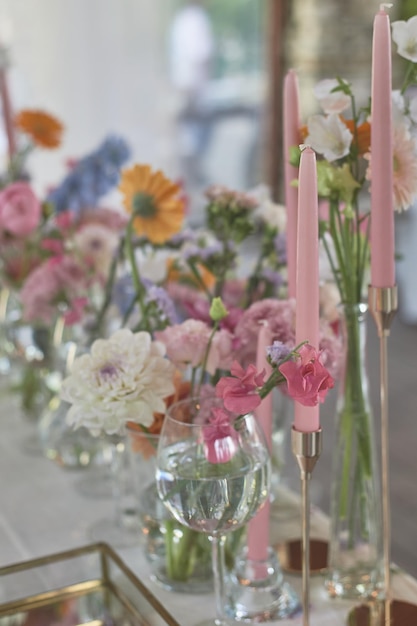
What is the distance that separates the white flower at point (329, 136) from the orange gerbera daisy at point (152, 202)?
27 cm

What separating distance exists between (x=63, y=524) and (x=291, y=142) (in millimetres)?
573

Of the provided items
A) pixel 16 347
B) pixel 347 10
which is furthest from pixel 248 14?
pixel 16 347

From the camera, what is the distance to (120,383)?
2.71 feet

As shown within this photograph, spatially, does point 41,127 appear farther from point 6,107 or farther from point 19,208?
point 6,107

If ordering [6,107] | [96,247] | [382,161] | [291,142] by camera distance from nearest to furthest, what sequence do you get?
1. [382,161]
2. [291,142]
3. [96,247]
4. [6,107]

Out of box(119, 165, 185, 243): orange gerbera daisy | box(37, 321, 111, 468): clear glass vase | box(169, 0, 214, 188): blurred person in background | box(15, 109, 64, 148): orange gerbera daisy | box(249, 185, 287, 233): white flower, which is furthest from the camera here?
box(169, 0, 214, 188): blurred person in background

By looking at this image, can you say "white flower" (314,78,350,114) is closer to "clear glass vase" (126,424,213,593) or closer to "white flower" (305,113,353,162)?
"white flower" (305,113,353,162)

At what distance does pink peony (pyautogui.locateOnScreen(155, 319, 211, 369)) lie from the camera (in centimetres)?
86

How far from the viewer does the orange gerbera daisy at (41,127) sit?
153cm

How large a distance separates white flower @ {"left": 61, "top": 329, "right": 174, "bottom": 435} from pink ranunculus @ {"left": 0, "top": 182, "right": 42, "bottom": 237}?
0.67 m

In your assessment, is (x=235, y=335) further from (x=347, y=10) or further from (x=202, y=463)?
(x=347, y=10)

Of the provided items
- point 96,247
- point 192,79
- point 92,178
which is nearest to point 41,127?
point 92,178

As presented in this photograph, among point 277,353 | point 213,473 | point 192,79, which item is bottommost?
point 213,473

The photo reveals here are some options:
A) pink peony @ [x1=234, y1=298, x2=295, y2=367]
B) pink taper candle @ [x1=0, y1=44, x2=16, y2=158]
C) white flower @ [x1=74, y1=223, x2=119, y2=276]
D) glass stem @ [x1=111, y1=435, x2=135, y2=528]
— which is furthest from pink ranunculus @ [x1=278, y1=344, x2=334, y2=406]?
pink taper candle @ [x1=0, y1=44, x2=16, y2=158]
